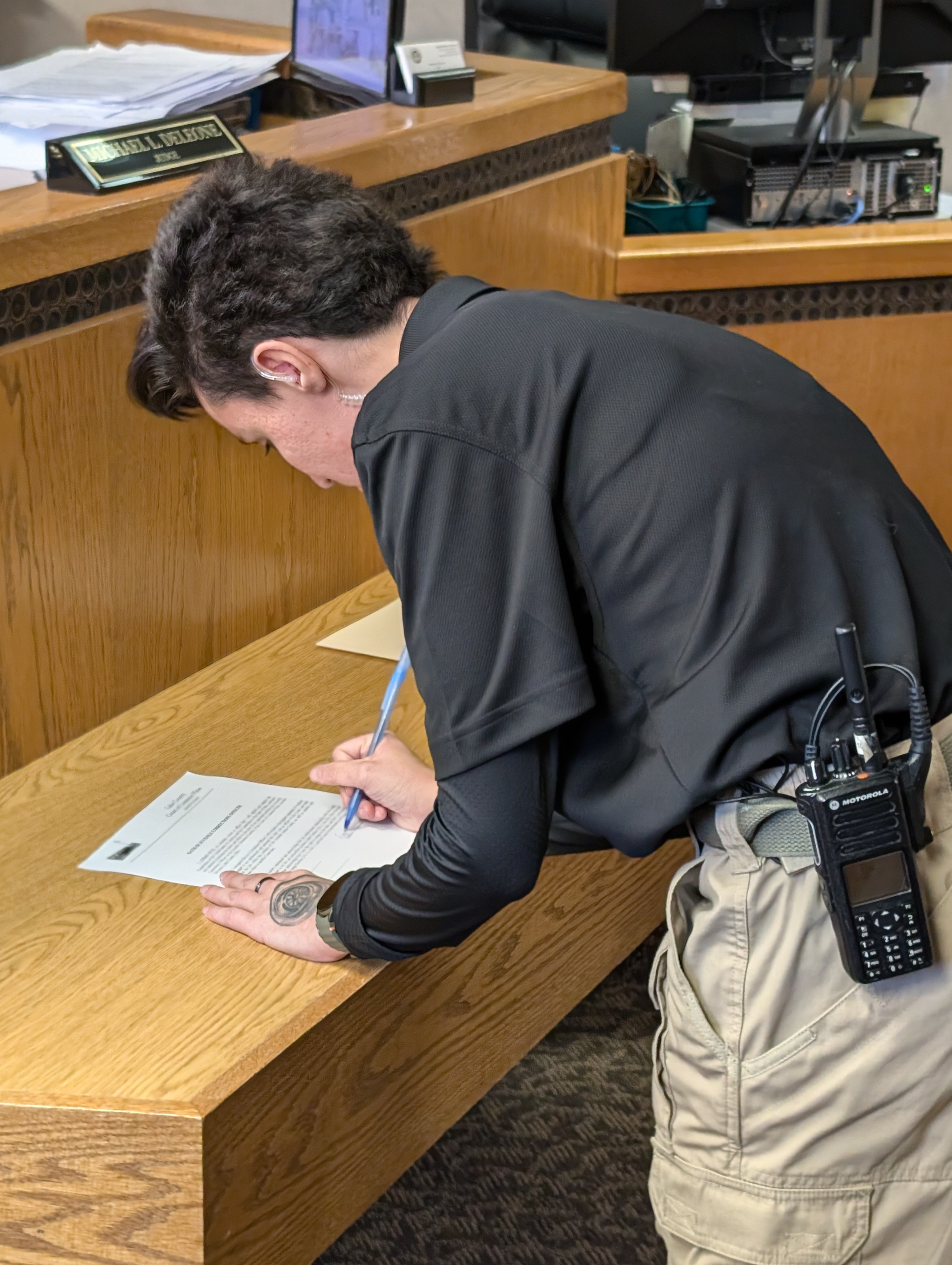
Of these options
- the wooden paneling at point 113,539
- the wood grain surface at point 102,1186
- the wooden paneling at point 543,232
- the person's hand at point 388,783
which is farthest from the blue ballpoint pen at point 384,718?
the wooden paneling at point 543,232

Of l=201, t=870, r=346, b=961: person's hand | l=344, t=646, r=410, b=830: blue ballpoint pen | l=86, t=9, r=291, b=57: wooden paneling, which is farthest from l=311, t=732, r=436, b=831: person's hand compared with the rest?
l=86, t=9, r=291, b=57: wooden paneling

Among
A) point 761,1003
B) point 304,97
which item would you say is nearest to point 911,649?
point 761,1003

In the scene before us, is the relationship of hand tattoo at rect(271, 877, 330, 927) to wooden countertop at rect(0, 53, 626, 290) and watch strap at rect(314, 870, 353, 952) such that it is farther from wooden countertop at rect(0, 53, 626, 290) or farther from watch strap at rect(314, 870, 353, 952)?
wooden countertop at rect(0, 53, 626, 290)

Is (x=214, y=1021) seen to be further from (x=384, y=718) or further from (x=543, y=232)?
(x=543, y=232)

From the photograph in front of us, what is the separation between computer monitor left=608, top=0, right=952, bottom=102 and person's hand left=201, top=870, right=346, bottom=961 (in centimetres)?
166

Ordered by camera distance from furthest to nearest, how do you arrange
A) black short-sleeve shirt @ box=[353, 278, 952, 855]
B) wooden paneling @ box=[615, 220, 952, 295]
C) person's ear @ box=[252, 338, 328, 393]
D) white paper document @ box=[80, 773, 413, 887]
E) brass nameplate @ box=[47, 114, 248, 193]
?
wooden paneling @ box=[615, 220, 952, 295] → brass nameplate @ box=[47, 114, 248, 193] → white paper document @ box=[80, 773, 413, 887] → person's ear @ box=[252, 338, 328, 393] → black short-sleeve shirt @ box=[353, 278, 952, 855]

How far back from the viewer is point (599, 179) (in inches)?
85.7

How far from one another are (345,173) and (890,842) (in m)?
1.04

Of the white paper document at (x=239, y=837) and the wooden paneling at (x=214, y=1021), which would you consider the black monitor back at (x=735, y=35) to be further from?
the white paper document at (x=239, y=837)

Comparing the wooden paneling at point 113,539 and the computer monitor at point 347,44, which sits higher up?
the computer monitor at point 347,44

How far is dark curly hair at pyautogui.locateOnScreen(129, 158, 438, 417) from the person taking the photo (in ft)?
3.36

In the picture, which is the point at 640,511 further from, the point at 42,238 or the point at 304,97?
the point at 304,97

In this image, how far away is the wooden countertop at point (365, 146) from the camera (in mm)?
1357

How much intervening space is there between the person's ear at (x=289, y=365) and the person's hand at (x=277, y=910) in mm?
433
